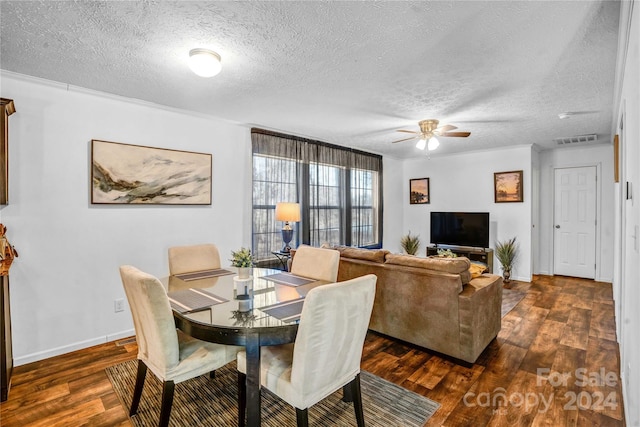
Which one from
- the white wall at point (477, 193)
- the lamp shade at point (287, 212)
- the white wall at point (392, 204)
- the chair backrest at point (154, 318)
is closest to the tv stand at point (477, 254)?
the white wall at point (477, 193)

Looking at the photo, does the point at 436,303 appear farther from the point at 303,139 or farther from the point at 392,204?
the point at 392,204

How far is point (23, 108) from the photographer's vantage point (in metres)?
2.62

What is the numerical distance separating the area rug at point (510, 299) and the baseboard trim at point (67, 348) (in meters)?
4.22

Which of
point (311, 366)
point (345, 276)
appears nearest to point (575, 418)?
point (311, 366)

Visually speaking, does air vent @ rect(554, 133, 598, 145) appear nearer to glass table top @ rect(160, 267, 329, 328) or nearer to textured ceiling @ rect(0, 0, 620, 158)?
textured ceiling @ rect(0, 0, 620, 158)

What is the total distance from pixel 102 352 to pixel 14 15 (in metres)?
2.60

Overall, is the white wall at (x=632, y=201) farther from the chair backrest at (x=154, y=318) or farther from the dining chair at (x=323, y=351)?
the chair backrest at (x=154, y=318)

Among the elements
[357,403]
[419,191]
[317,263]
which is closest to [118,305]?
[317,263]

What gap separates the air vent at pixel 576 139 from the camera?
4.79 meters

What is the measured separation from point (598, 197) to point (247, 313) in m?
6.38

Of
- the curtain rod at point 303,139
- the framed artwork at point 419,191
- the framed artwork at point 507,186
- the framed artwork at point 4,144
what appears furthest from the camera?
the framed artwork at point 419,191

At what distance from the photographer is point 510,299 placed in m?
4.45

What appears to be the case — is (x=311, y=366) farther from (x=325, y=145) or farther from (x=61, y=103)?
(x=325, y=145)

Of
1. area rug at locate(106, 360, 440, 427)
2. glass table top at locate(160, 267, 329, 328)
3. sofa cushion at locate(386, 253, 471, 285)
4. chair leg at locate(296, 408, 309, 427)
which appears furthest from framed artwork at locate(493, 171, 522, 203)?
chair leg at locate(296, 408, 309, 427)
